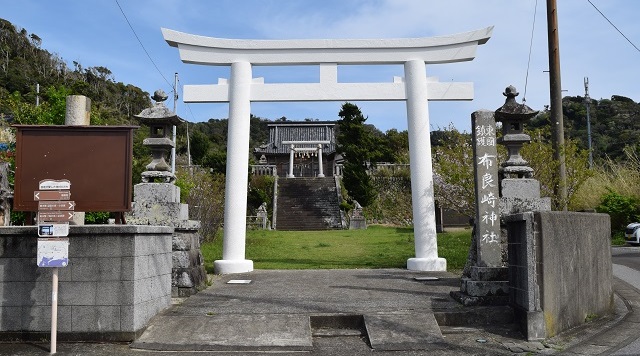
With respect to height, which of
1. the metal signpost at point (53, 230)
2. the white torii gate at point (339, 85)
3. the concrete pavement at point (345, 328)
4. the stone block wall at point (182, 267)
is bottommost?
the concrete pavement at point (345, 328)

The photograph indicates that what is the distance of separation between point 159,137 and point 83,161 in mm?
2133

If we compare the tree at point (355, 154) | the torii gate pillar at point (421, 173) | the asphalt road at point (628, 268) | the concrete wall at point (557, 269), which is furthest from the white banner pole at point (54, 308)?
the tree at point (355, 154)

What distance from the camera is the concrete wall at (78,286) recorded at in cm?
536

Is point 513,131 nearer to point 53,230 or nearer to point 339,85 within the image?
point 339,85

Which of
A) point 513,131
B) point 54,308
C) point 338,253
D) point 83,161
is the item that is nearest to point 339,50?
point 513,131

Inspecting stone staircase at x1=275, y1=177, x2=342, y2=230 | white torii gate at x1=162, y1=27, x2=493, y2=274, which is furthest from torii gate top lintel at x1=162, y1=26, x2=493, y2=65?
stone staircase at x1=275, y1=177, x2=342, y2=230

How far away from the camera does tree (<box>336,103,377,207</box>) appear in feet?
104

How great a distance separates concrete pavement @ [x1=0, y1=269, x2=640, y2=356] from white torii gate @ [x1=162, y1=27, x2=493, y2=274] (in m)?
3.43

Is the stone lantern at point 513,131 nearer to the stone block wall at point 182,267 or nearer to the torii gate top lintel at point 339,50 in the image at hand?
the torii gate top lintel at point 339,50

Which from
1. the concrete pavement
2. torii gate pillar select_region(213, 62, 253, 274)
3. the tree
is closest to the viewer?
the concrete pavement

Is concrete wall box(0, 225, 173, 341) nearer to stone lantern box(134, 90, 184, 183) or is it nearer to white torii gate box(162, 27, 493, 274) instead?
stone lantern box(134, 90, 184, 183)

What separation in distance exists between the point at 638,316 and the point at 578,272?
53.6 inches

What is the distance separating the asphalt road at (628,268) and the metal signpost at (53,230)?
5388 mm

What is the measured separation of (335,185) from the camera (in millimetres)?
35562
